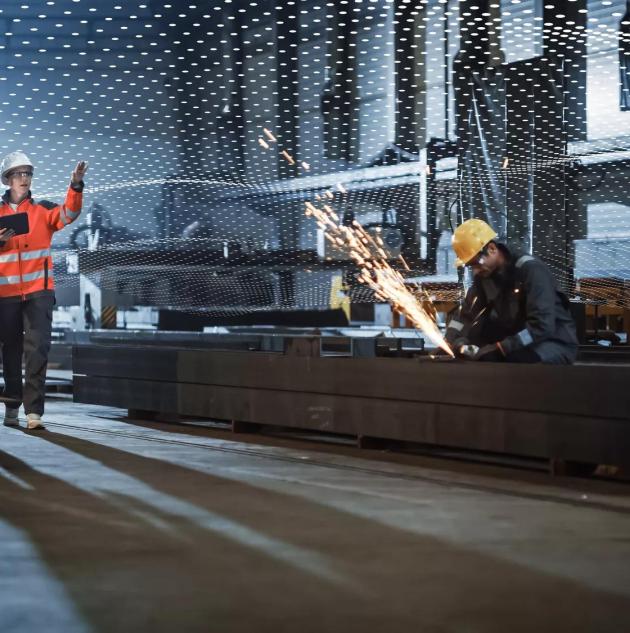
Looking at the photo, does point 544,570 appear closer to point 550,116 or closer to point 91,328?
point 550,116

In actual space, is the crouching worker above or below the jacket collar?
below

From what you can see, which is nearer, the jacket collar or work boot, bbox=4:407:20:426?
the jacket collar

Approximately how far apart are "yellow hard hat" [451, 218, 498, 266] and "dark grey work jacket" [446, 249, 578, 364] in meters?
0.19

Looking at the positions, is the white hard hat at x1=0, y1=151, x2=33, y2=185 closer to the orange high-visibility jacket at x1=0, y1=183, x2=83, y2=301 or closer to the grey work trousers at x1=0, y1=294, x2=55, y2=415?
the orange high-visibility jacket at x1=0, y1=183, x2=83, y2=301

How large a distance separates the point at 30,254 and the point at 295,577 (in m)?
5.56

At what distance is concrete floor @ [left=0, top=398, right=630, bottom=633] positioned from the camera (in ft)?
11.3

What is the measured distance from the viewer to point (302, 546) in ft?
14.7

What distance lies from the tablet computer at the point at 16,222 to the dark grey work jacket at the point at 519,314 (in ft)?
10.6

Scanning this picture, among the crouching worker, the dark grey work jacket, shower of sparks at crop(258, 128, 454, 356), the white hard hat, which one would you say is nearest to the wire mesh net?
shower of sparks at crop(258, 128, 454, 356)

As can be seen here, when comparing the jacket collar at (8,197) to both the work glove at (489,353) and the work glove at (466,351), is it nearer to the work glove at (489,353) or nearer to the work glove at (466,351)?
the work glove at (466,351)

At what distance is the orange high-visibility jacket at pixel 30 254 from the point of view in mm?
8875

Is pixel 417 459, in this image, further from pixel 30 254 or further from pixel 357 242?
pixel 357 242

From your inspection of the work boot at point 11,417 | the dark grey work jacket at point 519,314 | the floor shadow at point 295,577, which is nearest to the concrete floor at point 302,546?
the floor shadow at point 295,577

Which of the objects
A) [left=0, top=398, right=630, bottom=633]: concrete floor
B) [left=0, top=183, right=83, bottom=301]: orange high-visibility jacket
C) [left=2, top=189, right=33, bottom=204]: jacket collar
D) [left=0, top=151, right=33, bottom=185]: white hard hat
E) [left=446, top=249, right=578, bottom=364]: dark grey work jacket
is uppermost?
[left=0, top=151, right=33, bottom=185]: white hard hat
